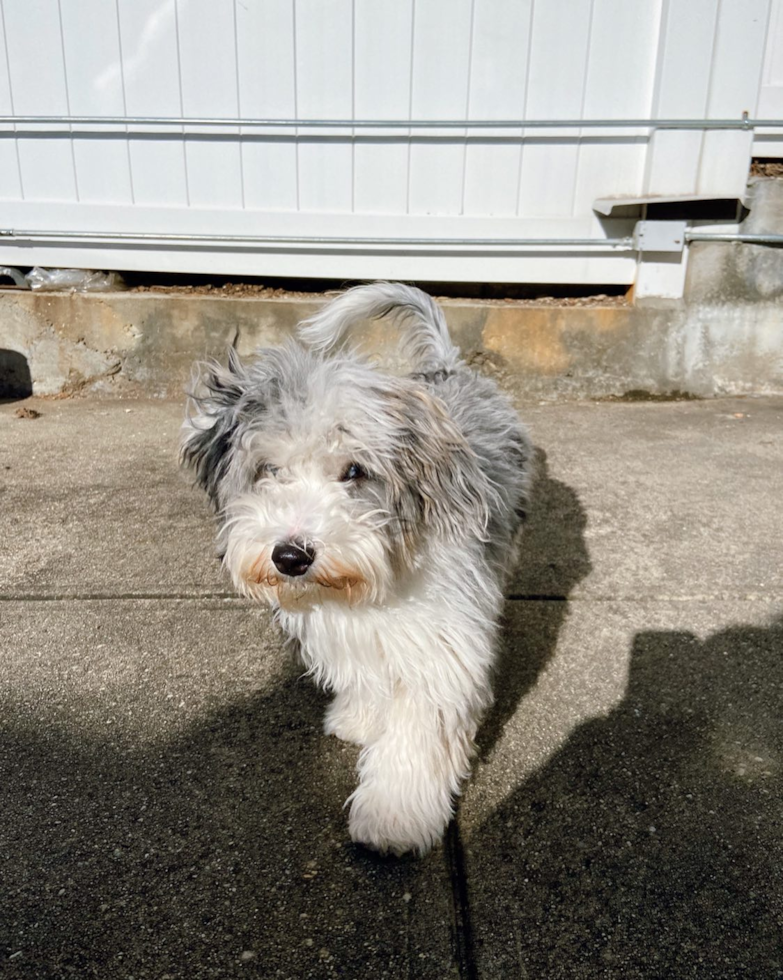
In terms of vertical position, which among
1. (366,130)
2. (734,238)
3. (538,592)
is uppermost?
(366,130)

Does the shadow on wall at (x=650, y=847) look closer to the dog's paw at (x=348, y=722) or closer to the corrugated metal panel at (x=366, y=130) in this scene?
the dog's paw at (x=348, y=722)

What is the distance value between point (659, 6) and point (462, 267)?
6.60 ft

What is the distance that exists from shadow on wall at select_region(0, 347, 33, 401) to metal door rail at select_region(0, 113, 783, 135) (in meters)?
1.61

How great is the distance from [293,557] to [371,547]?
210 millimetres

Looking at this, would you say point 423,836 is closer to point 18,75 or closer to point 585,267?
point 585,267

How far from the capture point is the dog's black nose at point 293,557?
201 cm

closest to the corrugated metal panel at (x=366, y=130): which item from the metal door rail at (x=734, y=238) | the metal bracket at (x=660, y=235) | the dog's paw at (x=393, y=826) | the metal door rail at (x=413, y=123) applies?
the metal door rail at (x=413, y=123)

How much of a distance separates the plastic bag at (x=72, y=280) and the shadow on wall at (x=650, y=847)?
479cm

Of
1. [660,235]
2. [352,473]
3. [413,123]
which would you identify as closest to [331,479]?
[352,473]

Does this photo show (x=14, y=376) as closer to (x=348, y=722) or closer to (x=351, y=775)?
(x=348, y=722)

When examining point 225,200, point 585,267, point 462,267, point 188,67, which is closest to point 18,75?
point 188,67

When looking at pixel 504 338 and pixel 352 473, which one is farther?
pixel 504 338

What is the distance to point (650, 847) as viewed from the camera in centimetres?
226

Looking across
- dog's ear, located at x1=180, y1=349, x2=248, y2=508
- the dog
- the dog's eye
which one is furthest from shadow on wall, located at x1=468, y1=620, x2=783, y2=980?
dog's ear, located at x1=180, y1=349, x2=248, y2=508
